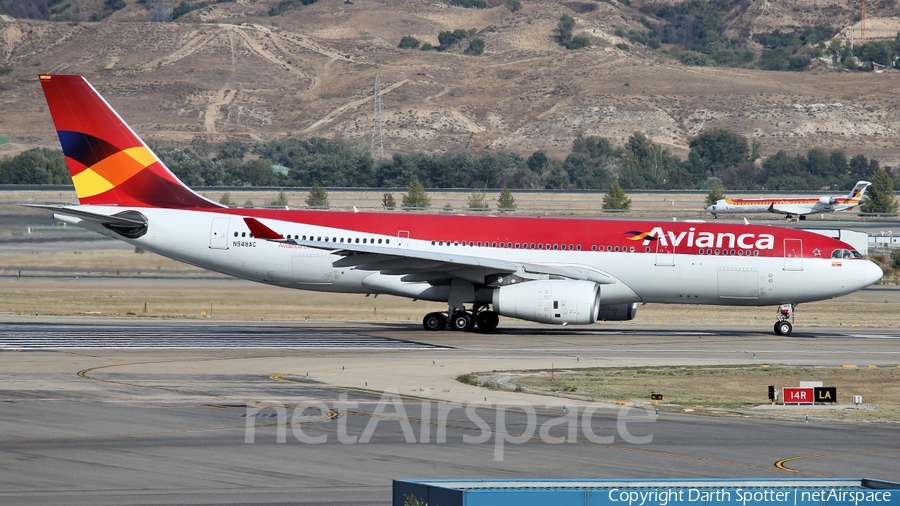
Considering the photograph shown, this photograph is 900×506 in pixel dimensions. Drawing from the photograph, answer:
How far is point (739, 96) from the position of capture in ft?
645

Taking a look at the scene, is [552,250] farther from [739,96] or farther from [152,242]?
[739,96]

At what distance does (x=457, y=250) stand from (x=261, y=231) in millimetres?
6493

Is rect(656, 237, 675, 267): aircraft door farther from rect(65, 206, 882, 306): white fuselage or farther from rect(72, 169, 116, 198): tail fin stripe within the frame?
rect(72, 169, 116, 198): tail fin stripe

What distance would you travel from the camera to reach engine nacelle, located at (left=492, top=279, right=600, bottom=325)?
117ft

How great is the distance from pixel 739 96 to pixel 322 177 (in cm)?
9183

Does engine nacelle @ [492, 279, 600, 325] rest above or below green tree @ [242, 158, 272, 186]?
below

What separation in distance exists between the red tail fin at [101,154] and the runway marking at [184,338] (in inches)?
179

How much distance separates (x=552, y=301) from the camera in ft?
118

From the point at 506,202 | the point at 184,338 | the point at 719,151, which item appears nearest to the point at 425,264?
the point at 184,338

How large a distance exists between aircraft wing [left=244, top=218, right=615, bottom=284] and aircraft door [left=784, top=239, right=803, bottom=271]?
5.56m

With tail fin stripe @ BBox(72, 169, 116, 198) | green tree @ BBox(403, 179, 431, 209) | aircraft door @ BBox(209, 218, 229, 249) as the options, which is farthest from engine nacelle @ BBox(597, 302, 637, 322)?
green tree @ BBox(403, 179, 431, 209)

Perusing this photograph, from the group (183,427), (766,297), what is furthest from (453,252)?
(183,427)

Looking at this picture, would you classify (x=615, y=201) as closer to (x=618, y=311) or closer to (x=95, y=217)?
(x=618, y=311)

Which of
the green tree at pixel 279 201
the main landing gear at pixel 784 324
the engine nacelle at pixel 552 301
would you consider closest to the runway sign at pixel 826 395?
the engine nacelle at pixel 552 301
